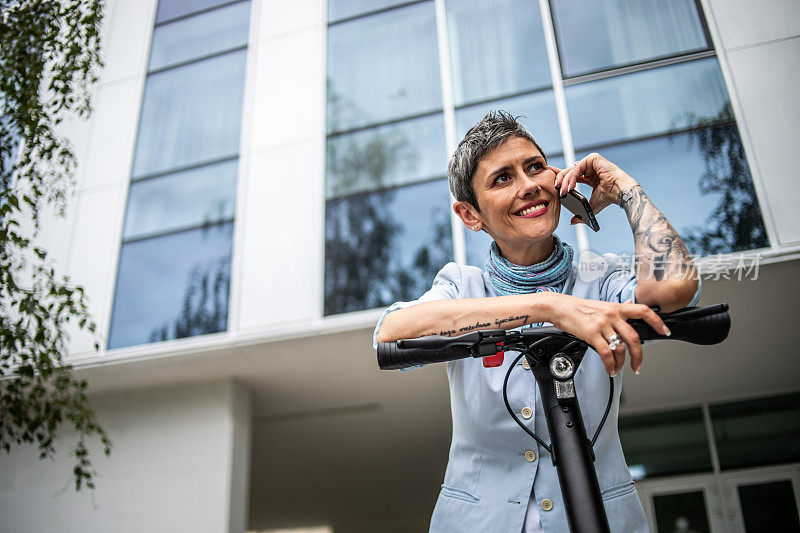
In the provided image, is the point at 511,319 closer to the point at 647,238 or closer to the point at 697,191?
the point at 647,238

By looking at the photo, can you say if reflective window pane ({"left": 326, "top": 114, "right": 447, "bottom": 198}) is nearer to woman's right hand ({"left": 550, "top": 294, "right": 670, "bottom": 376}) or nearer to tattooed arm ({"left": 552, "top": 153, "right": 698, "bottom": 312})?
tattooed arm ({"left": 552, "top": 153, "right": 698, "bottom": 312})

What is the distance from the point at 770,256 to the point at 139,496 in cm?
503

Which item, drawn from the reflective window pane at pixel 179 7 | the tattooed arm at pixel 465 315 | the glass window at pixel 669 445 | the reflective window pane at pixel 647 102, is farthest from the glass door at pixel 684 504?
the reflective window pane at pixel 179 7

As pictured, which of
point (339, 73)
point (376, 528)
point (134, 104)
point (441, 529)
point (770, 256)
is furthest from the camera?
point (376, 528)

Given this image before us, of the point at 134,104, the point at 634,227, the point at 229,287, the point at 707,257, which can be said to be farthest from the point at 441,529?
the point at 134,104

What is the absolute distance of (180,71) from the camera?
6.09 m

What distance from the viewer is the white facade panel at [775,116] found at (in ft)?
13.3

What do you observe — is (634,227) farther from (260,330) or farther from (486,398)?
(260,330)

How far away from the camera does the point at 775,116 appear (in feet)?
14.0

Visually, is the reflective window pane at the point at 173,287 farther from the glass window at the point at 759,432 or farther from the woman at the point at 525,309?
the glass window at the point at 759,432

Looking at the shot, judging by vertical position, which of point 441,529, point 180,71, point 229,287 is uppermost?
point 180,71

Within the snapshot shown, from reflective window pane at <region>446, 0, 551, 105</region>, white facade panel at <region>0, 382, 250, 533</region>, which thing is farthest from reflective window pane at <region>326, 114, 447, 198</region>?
white facade panel at <region>0, 382, 250, 533</region>

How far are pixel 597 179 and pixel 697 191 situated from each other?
3288mm

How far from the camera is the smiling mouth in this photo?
143cm
